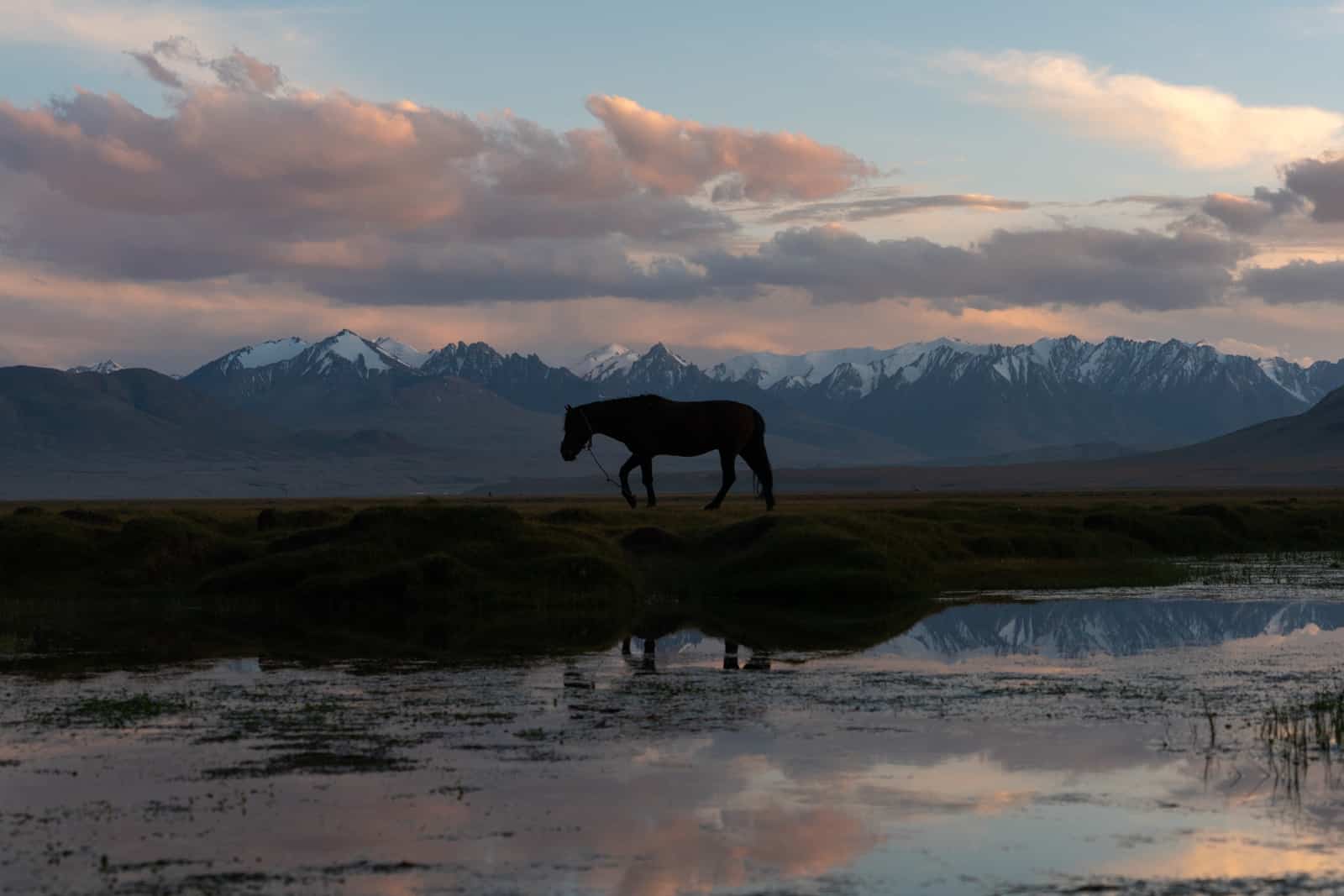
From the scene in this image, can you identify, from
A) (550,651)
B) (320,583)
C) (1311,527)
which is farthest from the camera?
(1311,527)

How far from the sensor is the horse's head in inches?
1841

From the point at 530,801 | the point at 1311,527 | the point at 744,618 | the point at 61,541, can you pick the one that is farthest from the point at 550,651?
the point at 1311,527

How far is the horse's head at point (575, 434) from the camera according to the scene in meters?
46.8

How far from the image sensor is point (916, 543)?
50.2m

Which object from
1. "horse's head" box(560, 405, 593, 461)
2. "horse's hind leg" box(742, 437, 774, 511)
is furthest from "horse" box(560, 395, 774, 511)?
"horse's hind leg" box(742, 437, 774, 511)

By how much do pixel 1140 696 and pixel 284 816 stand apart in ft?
42.6

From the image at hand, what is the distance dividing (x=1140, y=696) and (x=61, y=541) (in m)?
30.7

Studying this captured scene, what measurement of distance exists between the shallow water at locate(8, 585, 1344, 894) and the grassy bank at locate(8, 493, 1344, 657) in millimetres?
6027

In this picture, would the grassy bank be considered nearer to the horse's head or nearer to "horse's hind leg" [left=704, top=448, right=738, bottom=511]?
"horse's hind leg" [left=704, top=448, right=738, bottom=511]

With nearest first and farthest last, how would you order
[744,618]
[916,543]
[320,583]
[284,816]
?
[284,816] < [744,618] < [320,583] < [916,543]

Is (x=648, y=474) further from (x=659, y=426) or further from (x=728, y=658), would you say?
(x=728, y=658)

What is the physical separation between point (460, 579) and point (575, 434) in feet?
30.8

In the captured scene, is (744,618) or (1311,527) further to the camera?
(1311,527)

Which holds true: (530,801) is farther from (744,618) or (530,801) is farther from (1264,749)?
(744,618)
